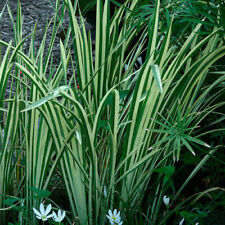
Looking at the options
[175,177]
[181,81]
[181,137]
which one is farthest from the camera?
[175,177]

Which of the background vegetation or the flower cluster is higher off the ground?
the background vegetation

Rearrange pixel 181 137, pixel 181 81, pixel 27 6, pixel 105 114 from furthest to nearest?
pixel 27 6, pixel 105 114, pixel 181 81, pixel 181 137

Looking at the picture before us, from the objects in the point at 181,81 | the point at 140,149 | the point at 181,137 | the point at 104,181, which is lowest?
the point at 104,181

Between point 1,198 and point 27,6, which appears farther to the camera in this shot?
point 27,6

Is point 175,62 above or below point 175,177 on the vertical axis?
above

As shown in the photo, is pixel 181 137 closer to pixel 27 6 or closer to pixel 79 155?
pixel 79 155

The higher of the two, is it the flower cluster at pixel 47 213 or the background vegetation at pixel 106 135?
the background vegetation at pixel 106 135

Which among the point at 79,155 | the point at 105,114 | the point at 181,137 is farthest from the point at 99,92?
the point at 181,137

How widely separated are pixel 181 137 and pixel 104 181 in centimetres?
32

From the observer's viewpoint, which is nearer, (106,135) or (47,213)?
(47,213)

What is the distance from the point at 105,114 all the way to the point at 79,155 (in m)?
0.26

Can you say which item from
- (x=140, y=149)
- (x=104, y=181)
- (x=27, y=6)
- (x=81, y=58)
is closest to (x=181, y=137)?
(x=140, y=149)

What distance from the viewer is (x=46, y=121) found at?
1.14 metres

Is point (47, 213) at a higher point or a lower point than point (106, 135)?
lower
